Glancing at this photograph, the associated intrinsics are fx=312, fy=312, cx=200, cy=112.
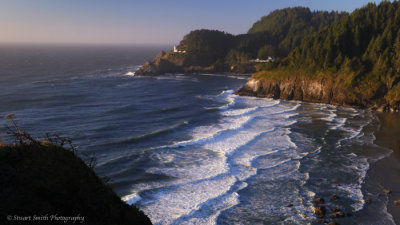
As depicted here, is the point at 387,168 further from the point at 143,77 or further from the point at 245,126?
the point at 143,77

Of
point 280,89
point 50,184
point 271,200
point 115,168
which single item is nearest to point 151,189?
point 115,168

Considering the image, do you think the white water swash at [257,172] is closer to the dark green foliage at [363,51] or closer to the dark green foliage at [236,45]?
the dark green foliage at [363,51]

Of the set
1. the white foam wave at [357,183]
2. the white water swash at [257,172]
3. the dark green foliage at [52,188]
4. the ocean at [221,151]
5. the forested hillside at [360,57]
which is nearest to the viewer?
the dark green foliage at [52,188]

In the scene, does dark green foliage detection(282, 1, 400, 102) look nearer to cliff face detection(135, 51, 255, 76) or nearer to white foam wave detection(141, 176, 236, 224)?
white foam wave detection(141, 176, 236, 224)

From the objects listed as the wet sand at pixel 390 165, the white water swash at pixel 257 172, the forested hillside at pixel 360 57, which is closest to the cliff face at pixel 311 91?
the forested hillside at pixel 360 57

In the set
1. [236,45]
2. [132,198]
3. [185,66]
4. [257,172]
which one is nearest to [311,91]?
[257,172]

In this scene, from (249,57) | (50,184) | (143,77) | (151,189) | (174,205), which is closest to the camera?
(50,184)

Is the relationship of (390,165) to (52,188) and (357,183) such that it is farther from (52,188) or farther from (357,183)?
(52,188)
